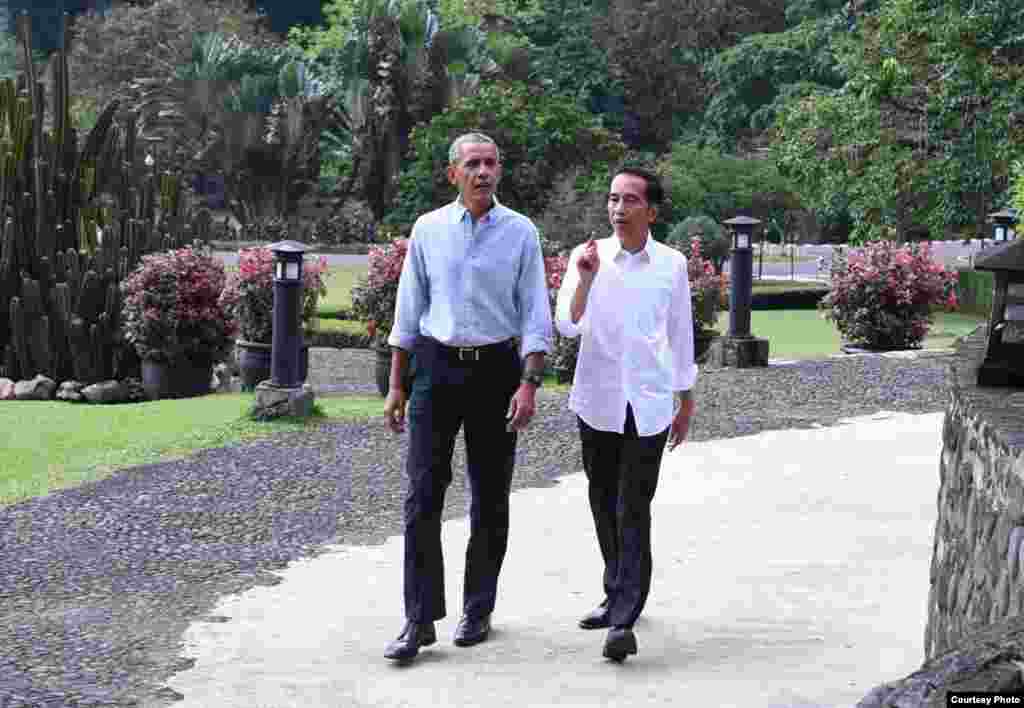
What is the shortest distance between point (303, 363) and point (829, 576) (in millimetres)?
8263

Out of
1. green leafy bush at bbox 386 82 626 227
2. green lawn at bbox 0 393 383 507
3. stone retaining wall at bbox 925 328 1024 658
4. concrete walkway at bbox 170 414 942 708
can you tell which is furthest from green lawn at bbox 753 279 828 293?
stone retaining wall at bbox 925 328 1024 658

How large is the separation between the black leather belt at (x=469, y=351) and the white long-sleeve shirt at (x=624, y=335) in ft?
0.78

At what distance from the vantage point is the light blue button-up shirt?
585 cm

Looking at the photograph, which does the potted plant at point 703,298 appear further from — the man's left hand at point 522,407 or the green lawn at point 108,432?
the man's left hand at point 522,407

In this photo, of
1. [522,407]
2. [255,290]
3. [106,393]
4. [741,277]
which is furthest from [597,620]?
[106,393]

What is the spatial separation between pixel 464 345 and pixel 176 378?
10.6 metres

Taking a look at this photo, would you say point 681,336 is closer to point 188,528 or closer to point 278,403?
point 188,528

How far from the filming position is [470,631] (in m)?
5.97

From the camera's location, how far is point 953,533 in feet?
16.9

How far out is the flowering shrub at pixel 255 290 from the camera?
1507cm

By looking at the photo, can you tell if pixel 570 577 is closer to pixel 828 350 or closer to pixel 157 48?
pixel 828 350

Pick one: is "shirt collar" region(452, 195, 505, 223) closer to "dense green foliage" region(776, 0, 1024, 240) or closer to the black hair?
the black hair

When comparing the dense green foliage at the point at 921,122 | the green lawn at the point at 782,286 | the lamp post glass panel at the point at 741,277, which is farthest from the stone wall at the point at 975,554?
the green lawn at the point at 782,286

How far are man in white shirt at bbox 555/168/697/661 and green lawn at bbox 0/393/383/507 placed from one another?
14.0 feet
